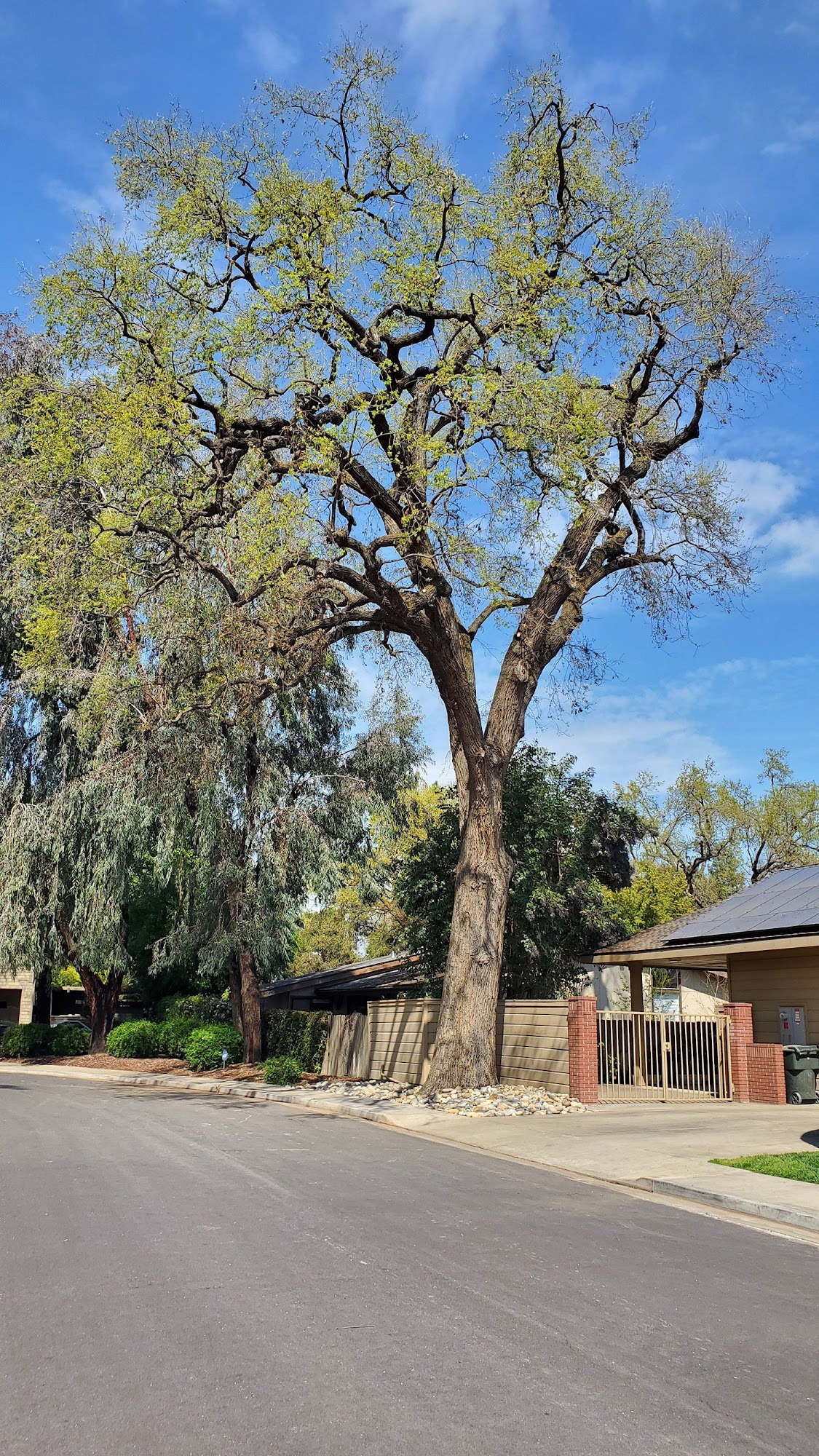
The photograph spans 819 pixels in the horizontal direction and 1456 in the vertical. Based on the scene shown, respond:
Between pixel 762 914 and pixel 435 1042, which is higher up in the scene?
pixel 762 914

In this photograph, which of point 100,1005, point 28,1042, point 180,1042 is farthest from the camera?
point 28,1042

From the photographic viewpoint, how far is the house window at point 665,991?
139 ft

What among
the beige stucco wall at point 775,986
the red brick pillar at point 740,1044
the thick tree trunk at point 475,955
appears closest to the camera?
the thick tree trunk at point 475,955

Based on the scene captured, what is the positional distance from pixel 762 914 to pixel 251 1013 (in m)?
13.4

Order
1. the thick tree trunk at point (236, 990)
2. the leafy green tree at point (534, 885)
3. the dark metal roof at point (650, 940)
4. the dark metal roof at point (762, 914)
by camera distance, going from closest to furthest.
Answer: the dark metal roof at point (762, 914) → the leafy green tree at point (534, 885) → the dark metal roof at point (650, 940) → the thick tree trunk at point (236, 990)

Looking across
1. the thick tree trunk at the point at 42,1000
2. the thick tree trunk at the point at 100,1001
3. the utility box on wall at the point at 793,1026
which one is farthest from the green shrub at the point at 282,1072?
the thick tree trunk at the point at 42,1000

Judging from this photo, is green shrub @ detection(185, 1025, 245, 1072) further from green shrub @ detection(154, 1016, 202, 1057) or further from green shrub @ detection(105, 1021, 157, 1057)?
green shrub @ detection(105, 1021, 157, 1057)

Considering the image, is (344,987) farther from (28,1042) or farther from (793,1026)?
(793,1026)

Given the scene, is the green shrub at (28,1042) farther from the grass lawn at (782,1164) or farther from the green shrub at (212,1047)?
the grass lawn at (782,1164)

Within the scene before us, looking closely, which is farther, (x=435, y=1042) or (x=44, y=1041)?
(x=44, y=1041)

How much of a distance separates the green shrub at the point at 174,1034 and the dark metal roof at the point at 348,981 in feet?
17.3

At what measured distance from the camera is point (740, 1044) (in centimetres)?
1964

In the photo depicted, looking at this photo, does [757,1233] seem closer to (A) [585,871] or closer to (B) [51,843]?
(A) [585,871]

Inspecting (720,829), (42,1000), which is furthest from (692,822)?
(42,1000)
